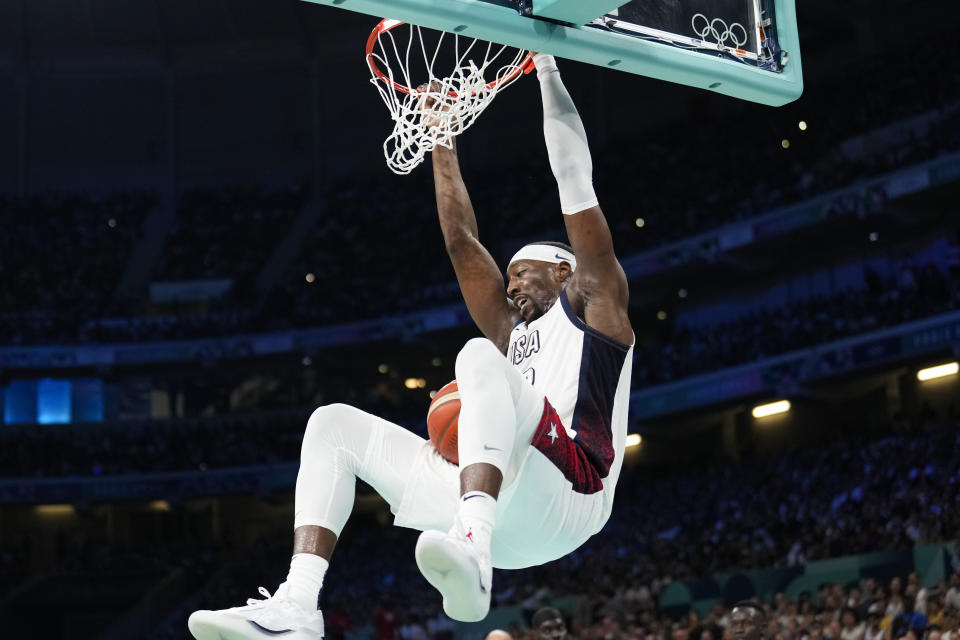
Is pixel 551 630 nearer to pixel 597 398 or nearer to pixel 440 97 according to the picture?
pixel 597 398

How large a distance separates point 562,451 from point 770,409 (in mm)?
23698

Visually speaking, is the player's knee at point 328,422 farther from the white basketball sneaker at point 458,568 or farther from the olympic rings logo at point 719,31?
the olympic rings logo at point 719,31

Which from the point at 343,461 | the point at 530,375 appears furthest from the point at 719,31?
the point at 343,461

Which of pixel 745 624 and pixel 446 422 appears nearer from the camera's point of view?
pixel 446 422

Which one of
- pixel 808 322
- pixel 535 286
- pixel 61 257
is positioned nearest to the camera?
pixel 535 286

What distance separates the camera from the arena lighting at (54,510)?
34906 mm

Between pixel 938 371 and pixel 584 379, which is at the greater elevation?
pixel 938 371

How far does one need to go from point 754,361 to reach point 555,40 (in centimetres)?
2046

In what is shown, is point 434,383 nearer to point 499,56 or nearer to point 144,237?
point 144,237

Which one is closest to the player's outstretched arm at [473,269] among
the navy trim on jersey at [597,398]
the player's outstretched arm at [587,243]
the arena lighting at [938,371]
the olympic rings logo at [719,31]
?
the player's outstretched arm at [587,243]

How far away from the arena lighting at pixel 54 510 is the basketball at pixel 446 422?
104 feet

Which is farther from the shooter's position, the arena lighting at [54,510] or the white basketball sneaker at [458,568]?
the arena lighting at [54,510]

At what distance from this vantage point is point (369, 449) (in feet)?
17.8

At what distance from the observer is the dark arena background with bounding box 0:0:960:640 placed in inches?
844
